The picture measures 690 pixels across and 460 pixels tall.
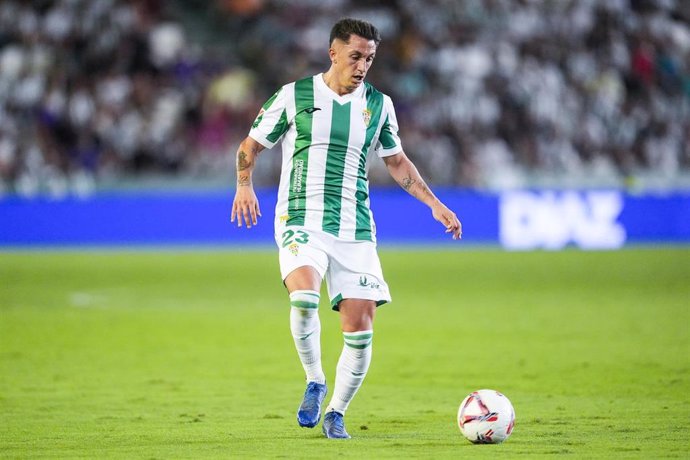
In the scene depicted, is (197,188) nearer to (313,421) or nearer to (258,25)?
(258,25)

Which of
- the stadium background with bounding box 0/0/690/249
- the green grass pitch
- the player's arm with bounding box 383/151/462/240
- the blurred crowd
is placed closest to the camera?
the green grass pitch

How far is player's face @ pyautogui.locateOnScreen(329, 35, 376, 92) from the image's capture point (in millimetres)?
6906

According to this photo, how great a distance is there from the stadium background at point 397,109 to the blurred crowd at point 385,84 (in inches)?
1.5

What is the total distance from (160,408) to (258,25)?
18.9 metres

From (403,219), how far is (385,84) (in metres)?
3.05

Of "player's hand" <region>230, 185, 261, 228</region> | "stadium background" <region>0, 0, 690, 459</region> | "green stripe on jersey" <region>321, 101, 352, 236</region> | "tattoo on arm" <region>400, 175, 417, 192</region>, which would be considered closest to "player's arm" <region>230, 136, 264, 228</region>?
"player's hand" <region>230, 185, 261, 228</region>

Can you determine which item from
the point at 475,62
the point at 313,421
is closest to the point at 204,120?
the point at 475,62

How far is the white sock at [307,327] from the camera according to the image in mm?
6777

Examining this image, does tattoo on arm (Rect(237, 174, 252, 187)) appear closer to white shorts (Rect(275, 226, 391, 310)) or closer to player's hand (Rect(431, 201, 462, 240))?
white shorts (Rect(275, 226, 391, 310))

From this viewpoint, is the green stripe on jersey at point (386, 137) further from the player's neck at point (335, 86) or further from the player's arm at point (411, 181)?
the player's neck at point (335, 86)

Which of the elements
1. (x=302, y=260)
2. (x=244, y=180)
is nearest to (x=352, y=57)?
(x=244, y=180)

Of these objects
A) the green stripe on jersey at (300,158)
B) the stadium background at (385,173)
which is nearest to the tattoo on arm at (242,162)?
the green stripe on jersey at (300,158)

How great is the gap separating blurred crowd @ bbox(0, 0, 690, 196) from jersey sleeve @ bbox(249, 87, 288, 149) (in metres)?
15.7

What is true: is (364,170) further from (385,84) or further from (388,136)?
(385,84)
